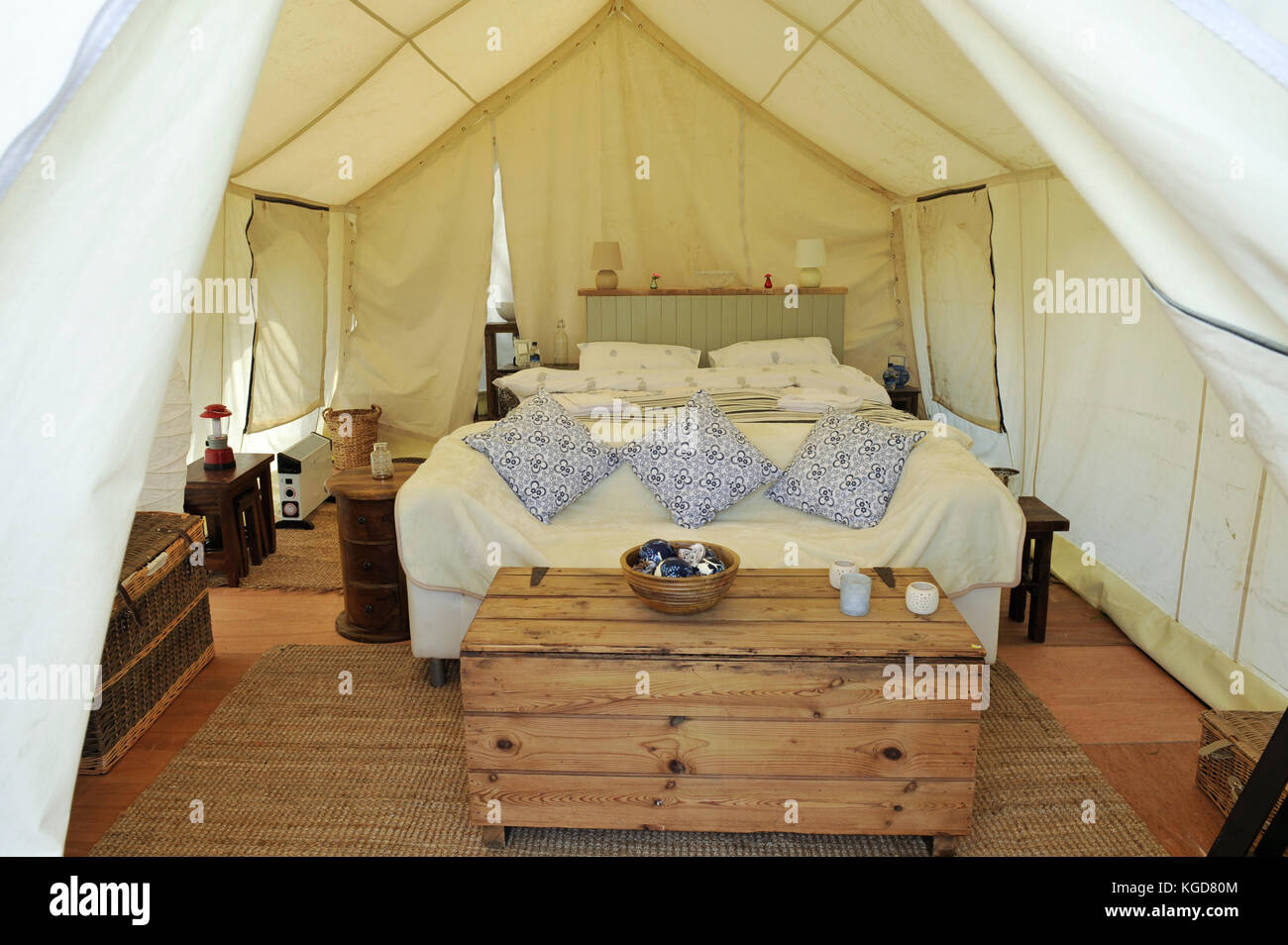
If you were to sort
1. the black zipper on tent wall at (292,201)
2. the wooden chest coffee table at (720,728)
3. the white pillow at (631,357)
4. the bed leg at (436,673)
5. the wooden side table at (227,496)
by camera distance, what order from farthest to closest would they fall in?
1. the white pillow at (631,357)
2. the black zipper on tent wall at (292,201)
3. the wooden side table at (227,496)
4. the bed leg at (436,673)
5. the wooden chest coffee table at (720,728)

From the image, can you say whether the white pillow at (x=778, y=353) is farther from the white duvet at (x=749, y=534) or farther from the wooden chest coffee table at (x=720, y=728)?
the wooden chest coffee table at (x=720, y=728)

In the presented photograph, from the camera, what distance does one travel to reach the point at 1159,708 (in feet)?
8.72

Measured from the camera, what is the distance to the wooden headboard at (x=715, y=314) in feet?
16.2

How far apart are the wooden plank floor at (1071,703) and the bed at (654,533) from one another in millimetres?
355

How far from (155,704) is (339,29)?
2390 millimetres

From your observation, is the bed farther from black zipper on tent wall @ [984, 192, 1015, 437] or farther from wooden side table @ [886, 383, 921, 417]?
wooden side table @ [886, 383, 921, 417]

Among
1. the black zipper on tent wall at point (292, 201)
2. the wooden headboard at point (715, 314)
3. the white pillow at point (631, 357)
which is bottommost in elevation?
the white pillow at point (631, 357)

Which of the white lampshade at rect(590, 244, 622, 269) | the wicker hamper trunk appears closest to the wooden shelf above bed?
the white lampshade at rect(590, 244, 622, 269)

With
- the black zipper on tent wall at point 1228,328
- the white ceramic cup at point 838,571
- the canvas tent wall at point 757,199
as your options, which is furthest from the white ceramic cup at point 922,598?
the black zipper on tent wall at point 1228,328

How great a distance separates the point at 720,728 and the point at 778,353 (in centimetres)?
297

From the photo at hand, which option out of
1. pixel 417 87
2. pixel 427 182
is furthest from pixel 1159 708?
pixel 427 182

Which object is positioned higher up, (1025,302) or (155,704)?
(1025,302)

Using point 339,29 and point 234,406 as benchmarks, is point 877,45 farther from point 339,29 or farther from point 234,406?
point 234,406
